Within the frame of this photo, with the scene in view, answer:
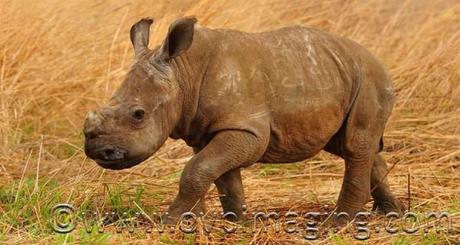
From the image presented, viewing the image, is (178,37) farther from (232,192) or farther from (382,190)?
(382,190)

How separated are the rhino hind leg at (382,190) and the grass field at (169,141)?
8.5 inches

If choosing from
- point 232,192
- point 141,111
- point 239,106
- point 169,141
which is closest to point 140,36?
point 141,111

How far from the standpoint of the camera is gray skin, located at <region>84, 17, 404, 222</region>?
547cm

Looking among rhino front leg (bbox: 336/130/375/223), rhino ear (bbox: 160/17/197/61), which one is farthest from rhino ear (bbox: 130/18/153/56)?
rhino front leg (bbox: 336/130/375/223)

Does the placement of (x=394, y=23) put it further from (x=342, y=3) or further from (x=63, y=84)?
(x=63, y=84)

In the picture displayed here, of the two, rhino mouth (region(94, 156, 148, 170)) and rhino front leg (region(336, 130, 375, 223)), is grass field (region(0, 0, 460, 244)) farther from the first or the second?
rhino mouth (region(94, 156, 148, 170))

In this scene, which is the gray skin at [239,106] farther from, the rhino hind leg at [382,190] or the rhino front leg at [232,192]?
the rhino hind leg at [382,190]

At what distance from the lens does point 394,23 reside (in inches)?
400

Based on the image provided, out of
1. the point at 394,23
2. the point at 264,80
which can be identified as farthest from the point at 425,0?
the point at 264,80

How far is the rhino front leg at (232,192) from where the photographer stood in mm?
5855

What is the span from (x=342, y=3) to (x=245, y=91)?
4833mm

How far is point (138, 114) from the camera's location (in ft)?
17.8

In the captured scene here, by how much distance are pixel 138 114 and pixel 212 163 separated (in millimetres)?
409

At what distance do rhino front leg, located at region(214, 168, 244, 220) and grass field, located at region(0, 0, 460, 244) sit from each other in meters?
0.62
